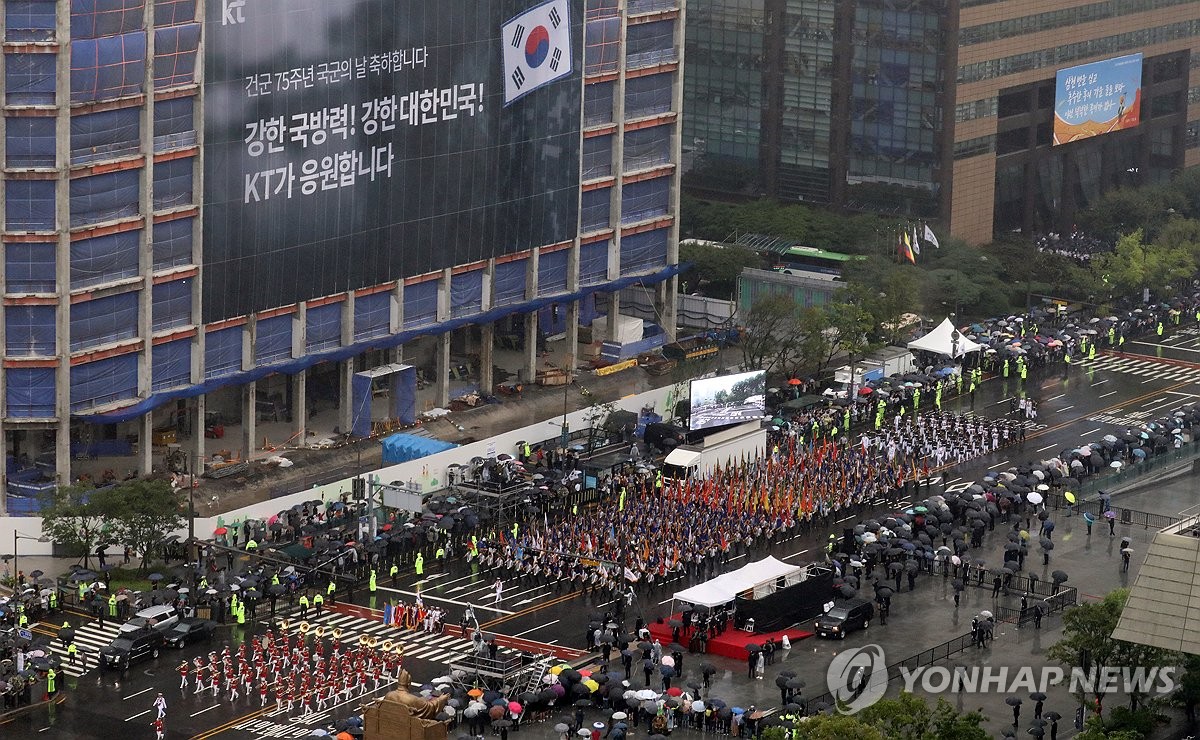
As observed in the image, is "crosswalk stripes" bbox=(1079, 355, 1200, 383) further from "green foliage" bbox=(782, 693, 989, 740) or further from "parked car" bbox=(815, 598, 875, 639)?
"green foliage" bbox=(782, 693, 989, 740)

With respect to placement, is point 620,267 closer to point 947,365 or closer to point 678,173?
point 678,173

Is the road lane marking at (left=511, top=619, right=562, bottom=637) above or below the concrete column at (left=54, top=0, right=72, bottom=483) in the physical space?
below

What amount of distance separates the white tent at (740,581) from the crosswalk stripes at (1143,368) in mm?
50320

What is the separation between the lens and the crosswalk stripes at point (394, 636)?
9438cm

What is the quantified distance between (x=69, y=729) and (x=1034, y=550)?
145 feet

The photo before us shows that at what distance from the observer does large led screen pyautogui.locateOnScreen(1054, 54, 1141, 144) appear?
180625 mm

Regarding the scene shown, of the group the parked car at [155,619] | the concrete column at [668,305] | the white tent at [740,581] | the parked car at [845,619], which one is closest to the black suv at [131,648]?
the parked car at [155,619]

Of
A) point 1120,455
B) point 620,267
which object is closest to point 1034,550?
point 1120,455

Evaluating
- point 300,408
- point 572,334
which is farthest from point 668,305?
point 300,408

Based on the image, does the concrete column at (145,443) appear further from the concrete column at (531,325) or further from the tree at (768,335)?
the tree at (768,335)

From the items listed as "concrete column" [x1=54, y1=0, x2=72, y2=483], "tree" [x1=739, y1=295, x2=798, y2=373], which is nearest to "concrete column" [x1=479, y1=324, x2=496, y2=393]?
"tree" [x1=739, y1=295, x2=798, y2=373]

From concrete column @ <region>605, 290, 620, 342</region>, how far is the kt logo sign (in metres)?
35.4

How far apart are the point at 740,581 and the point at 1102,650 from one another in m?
16.8

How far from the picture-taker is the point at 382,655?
93062mm
